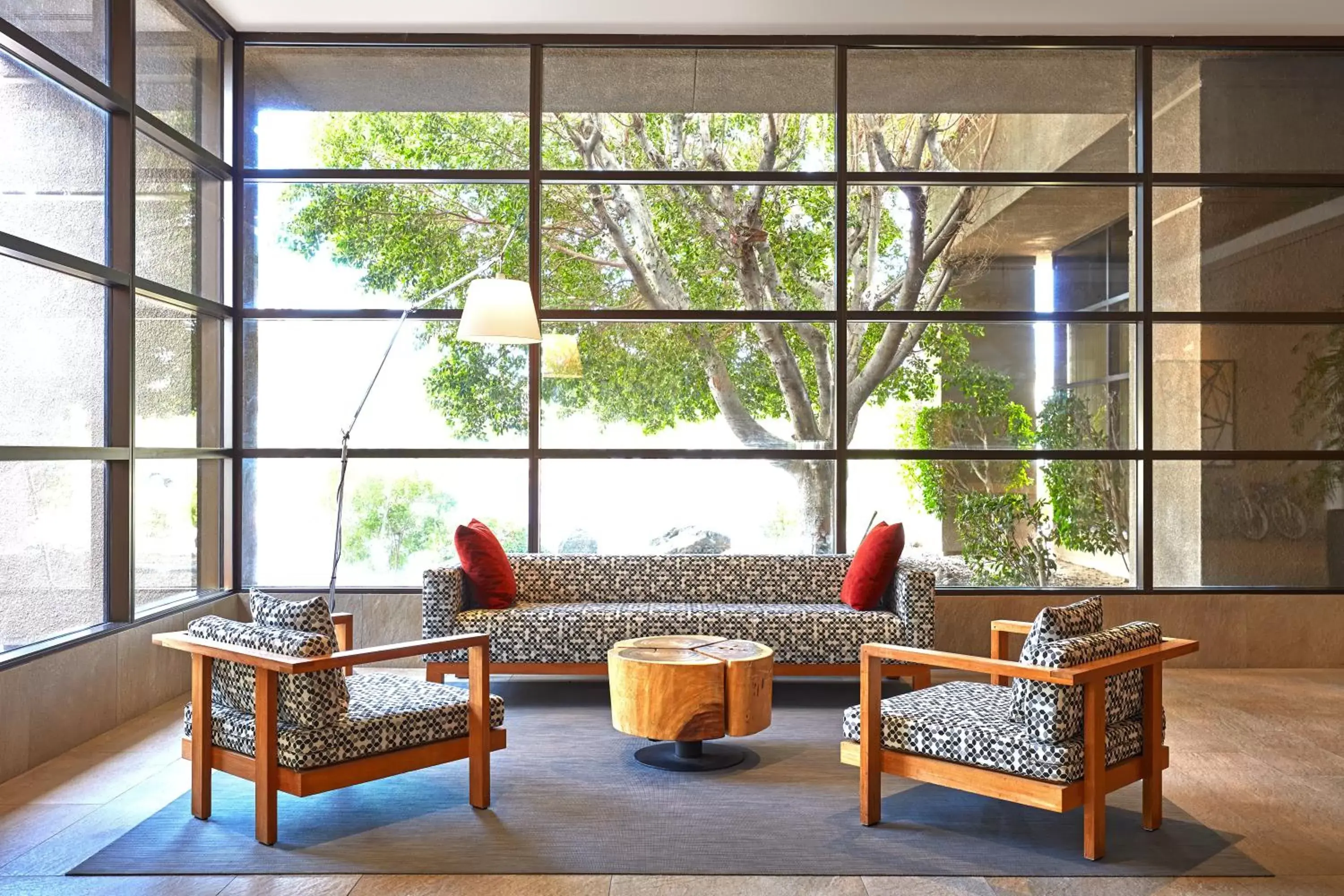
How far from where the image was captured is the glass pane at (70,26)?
14.7ft

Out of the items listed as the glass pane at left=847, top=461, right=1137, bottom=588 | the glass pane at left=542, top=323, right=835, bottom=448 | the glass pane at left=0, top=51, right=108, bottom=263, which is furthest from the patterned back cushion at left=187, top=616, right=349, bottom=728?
the glass pane at left=847, top=461, right=1137, bottom=588

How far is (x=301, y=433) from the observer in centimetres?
669

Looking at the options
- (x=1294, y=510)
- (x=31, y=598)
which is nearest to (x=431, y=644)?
(x=31, y=598)

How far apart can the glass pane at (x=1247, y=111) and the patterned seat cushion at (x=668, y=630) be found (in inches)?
138

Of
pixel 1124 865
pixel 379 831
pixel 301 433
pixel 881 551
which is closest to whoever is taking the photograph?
pixel 1124 865

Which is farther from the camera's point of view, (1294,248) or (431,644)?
(1294,248)

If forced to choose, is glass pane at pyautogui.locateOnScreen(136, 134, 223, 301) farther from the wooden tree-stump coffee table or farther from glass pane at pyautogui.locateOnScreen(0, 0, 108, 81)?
the wooden tree-stump coffee table

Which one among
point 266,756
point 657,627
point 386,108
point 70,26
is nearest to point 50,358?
point 70,26

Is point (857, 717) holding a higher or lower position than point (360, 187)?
lower

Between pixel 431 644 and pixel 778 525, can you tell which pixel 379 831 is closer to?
pixel 431 644

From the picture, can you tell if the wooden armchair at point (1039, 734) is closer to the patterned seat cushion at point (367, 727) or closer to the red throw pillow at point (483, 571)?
the patterned seat cushion at point (367, 727)

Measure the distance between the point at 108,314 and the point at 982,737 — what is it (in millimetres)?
4284

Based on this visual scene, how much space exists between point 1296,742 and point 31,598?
5.36 meters

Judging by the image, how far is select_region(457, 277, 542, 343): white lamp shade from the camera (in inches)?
200
